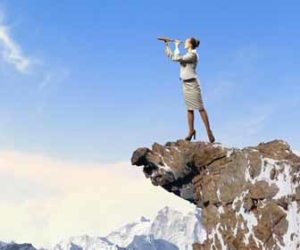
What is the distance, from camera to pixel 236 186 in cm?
1736

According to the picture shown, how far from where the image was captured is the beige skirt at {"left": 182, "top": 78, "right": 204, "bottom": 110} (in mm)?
18969

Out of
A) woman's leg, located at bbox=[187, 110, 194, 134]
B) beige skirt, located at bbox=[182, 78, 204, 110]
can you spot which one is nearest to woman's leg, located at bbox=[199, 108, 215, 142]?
beige skirt, located at bbox=[182, 78, 204, 110]

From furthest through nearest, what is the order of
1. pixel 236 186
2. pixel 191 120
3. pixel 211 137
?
pixel 191 120 < pixel 211 137 < pixel 236 186

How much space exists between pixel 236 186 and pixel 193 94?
331 cm

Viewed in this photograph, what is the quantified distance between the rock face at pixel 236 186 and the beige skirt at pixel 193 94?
1180 millimetres

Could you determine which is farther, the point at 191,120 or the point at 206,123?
the point at 191,120

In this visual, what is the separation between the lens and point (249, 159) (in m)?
17.5

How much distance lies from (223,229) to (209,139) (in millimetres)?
3001

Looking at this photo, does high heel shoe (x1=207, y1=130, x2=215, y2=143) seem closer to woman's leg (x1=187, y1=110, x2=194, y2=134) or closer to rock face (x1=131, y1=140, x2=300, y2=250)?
rock face (x1=131, y1=140, x2=300, y2=250)

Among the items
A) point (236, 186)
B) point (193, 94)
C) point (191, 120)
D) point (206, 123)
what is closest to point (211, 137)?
point (206, 123)

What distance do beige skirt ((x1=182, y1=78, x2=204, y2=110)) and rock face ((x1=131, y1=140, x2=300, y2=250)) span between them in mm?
1180

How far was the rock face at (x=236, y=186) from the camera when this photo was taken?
16.4 meters

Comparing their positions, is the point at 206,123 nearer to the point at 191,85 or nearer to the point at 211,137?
the point at 211,137

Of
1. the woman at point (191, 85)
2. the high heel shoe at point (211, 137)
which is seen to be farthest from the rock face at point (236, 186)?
the woman at point (191, 85)
